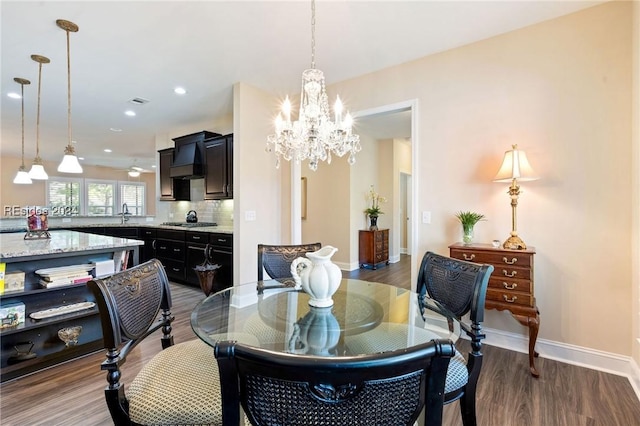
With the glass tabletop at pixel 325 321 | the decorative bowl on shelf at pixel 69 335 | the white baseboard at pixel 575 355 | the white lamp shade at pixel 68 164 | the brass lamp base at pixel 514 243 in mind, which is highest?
the white lamp shade at pixel 68 164

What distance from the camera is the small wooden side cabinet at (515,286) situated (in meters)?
2.17

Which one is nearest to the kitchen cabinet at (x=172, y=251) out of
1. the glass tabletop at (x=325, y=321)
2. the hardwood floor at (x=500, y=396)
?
the hardwood floor at (x=500, y=396)

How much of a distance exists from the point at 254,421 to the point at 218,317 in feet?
3.11

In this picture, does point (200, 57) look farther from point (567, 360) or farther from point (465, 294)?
point (567, 360)

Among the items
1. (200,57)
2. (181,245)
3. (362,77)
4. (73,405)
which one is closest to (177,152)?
(181,245)

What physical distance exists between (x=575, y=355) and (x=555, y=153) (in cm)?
159

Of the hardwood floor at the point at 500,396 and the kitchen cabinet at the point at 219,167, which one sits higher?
the kitchen cabinet at the point at 219,167

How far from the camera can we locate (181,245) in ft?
15.6

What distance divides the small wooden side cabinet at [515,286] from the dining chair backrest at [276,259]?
1.45 metres

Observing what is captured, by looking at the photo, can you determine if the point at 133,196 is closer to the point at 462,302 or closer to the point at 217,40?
the point at 217,40

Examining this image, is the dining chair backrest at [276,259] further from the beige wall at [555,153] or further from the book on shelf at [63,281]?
the book on shelf at [63,281]

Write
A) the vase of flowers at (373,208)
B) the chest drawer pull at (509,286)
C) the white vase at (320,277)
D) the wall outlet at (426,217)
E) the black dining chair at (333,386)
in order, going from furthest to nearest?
the vase of flowers at (373,208) < the wall outlet at (426,217) < the chest drawer pull at (509,286) < the white vase at (320,277) < the black dining chair at (333,386)

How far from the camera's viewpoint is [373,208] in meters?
6.42

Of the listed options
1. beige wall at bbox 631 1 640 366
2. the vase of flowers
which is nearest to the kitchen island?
beige wall at bbox 631 1 640 366
